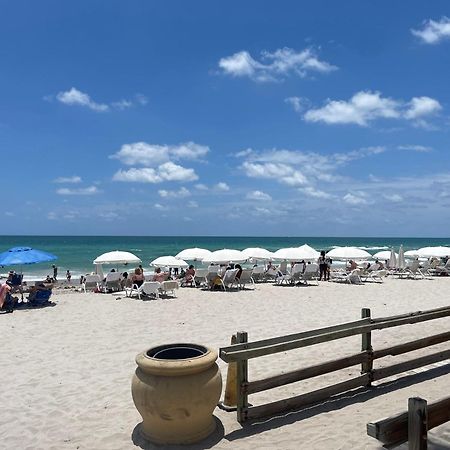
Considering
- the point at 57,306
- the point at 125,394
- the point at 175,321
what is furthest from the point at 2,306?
the point at 125,394

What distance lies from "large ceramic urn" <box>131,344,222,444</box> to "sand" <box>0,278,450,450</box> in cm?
23

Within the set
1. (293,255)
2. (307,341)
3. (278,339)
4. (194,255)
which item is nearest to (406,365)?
(307,341)

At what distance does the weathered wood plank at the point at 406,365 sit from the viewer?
525 cm

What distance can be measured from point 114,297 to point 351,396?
36.0ft

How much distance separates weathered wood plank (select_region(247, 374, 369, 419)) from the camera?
4446mm

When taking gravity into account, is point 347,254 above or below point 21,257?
above

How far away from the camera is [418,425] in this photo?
8.08 ft

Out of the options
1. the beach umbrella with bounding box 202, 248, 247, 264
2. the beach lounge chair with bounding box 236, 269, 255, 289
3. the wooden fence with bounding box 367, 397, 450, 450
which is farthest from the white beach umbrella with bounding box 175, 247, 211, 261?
the wooden fence with bounding box 367, 397, 450, 450

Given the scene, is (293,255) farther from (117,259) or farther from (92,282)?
(92,282)

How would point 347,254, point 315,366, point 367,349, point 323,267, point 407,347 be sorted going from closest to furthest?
point 315,366
point 367,349
point 407,347
point 347,254
point 323,267

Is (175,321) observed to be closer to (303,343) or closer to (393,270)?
(303,343)

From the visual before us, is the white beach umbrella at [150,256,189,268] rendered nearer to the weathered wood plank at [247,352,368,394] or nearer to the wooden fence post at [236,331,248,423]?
the weathered wood plank at [247,352,368,394]

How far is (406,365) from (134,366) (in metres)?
3.64

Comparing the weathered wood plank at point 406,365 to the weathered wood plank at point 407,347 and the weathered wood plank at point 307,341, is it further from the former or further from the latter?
the weathered wood plank at point 307,341
